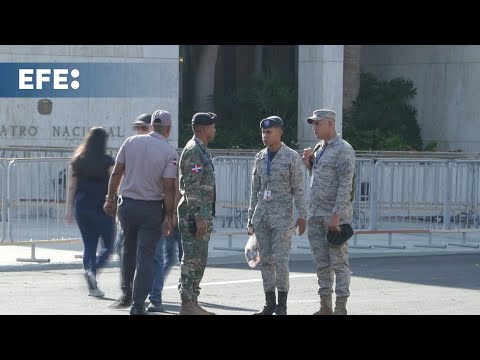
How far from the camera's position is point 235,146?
89.9 ft

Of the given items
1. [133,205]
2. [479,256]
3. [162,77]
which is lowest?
[479,256]

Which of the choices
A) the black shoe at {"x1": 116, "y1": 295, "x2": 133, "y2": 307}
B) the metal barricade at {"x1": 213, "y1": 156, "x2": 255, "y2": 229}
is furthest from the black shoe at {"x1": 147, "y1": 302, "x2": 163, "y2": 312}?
the metal barricade at {"x1": 213, "y1": 156, "x2": 255, "y2": 229}

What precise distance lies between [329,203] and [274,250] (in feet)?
2.29

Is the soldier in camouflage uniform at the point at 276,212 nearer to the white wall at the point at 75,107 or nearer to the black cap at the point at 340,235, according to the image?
the black cap at the point at 340,235

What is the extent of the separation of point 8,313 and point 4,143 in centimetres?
1205

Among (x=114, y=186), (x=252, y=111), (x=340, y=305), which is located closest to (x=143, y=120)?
(x=114, y=186)

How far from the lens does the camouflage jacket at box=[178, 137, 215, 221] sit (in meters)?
10.4

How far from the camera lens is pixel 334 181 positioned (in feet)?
34.8

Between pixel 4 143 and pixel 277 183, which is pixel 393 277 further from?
pixel 4 143

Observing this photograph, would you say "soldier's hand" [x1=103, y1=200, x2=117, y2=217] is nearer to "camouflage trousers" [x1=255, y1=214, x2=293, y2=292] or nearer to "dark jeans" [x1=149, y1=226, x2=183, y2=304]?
"dark jeans" [x1=149, y1=226, x2=183, y2=304]

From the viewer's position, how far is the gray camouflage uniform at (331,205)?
10523mm

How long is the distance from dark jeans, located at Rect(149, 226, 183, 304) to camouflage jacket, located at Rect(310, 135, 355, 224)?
1.80 m
